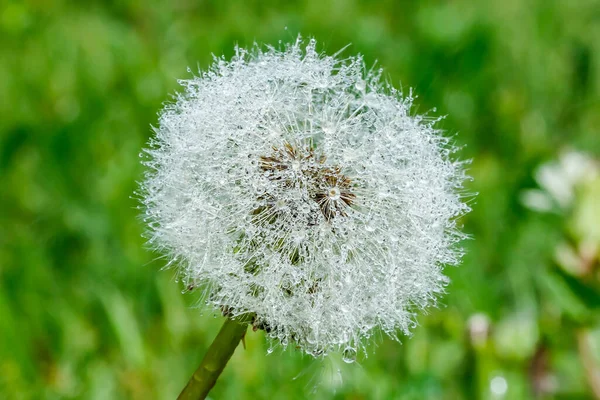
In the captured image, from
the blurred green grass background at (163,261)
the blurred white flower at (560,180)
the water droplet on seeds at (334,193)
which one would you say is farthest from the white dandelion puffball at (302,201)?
the blurred white flower at (560,180)

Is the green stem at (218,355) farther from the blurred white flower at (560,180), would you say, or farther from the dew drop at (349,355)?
the blurred white flower at (560,180)

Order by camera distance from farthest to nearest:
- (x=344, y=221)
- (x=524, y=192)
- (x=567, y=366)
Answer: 1. (x=524, y=192)
2. (x=567, y=366)
3. (x=344, y=221)

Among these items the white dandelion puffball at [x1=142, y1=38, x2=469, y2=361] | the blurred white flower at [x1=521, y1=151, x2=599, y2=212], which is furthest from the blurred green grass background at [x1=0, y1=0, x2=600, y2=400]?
the white dandelion puffball at [x1=142, y1=38, x2=469, y2=361]

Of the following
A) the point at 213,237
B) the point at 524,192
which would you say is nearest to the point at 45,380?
the point at 213,237

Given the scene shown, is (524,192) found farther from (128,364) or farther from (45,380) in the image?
(45,380)

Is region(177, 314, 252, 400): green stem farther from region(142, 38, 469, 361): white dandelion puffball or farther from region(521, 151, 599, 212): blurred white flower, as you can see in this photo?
region(521, 151, 599, 212): blurred white flower

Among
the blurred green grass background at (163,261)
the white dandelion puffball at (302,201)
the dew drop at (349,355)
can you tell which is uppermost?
the blurred green grass background at (163,261)

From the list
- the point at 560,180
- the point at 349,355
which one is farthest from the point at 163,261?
the point at 349,355
